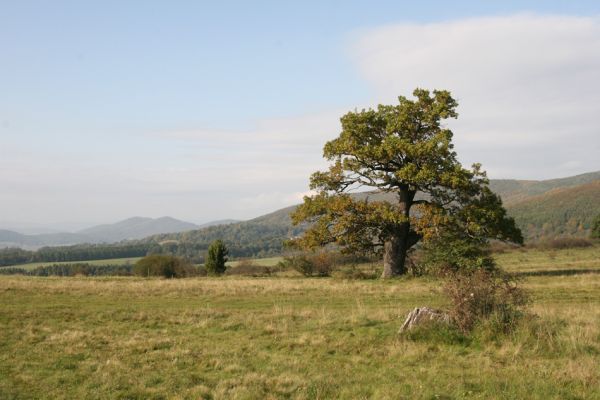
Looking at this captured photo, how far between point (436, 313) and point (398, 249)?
63.1ft

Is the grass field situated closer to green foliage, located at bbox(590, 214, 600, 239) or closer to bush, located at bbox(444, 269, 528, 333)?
bush, located at bbox(444, 269, 528, 333)

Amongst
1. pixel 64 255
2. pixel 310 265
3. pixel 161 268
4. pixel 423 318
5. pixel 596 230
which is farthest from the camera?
pixel 64 255

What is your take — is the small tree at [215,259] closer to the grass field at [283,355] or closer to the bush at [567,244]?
the grass field at [283,355]

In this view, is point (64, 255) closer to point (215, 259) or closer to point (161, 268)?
point (161, 268)

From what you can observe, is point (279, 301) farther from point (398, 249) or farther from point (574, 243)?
point (574, 243)

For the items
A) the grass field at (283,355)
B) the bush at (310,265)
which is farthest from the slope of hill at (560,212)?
the grass field at (283,355)

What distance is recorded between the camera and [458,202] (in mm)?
31734

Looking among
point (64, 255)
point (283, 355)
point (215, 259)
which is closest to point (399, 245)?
point (283, 355)

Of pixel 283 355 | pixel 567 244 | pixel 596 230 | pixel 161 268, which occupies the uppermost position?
pixel 596 230

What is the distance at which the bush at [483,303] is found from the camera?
42.8 feet

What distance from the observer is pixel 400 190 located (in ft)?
107

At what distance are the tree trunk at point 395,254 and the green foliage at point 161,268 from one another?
25.2m

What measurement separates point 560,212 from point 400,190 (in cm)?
12099

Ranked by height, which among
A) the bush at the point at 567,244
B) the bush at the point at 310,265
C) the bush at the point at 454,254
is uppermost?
the bush at the point at 454,254
